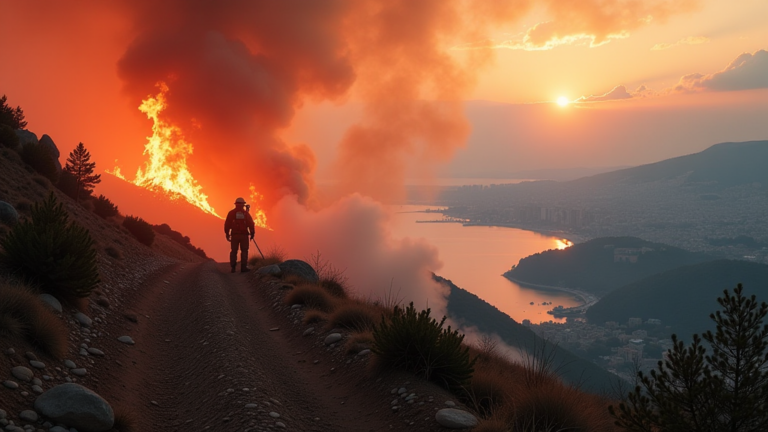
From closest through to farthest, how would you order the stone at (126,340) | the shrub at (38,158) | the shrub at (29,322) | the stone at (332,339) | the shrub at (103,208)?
the shrub at (29,322), the stone at (126,340), the stone at (332,339), the shrub at (38,158), the shrub at (103,208)

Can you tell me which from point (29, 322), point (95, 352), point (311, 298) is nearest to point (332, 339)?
point (311, 298)

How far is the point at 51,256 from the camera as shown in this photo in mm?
9344

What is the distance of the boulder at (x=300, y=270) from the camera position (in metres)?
18.1

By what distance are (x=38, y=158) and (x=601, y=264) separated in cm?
13476

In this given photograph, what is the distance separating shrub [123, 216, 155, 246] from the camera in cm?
3152

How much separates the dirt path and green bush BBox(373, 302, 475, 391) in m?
0.53

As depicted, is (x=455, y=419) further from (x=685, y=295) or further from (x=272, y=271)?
(x=685, y=295)

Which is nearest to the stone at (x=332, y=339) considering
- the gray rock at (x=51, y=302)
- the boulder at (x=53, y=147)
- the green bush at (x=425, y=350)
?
the green bush at (x=425, y=350)

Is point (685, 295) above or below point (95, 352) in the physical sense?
above

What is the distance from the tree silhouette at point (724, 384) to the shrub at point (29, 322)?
7239 mm

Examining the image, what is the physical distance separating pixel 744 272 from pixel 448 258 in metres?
97.6

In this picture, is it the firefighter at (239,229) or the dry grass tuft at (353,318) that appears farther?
the firefighter at (239,229)

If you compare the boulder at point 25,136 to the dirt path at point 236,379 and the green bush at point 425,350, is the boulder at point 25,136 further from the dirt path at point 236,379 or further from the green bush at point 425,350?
the green bush at point 425,350

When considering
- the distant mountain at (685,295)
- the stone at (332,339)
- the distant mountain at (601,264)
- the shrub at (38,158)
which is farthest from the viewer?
the distant mountain at (601,264)
